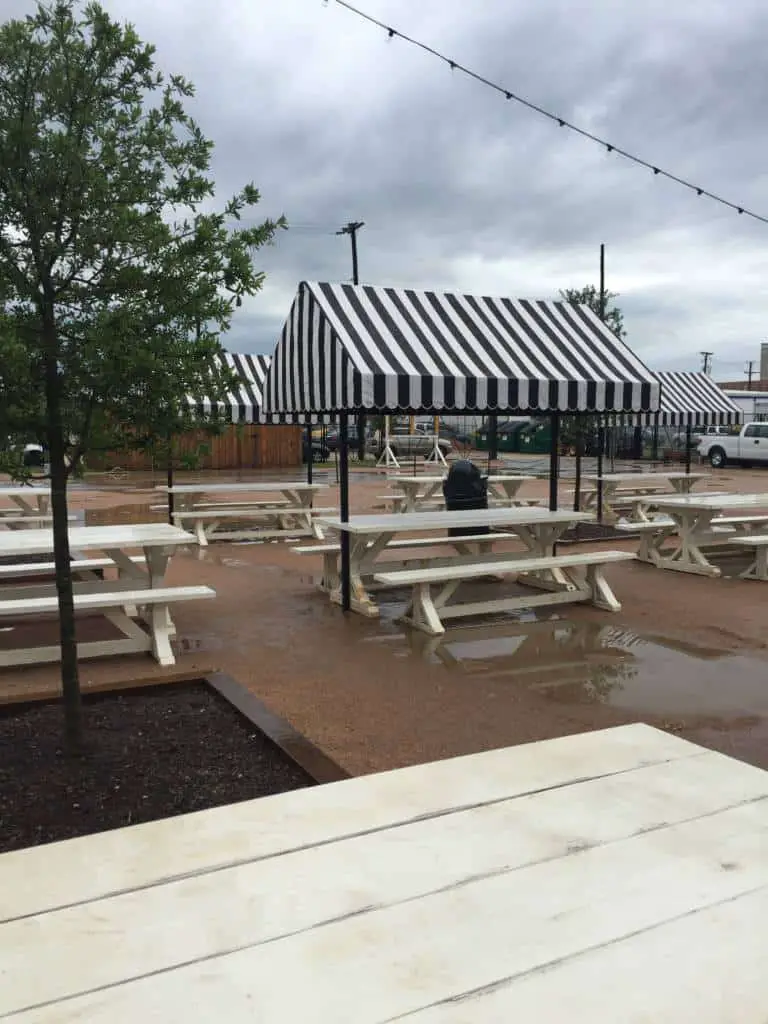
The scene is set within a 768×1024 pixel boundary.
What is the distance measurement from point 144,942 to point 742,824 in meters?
1.38

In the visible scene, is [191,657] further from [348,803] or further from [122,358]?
[348,803]

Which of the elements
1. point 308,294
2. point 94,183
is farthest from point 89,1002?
point 308,294

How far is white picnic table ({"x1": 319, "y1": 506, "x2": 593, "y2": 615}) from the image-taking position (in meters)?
7.19

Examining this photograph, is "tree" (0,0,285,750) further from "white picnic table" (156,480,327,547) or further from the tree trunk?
"white picnic table" (156,480,327,547)

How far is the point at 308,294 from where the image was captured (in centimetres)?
707

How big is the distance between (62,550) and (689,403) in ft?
51.3

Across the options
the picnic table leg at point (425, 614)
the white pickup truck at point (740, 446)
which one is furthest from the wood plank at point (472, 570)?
the white pickup truck at point (740, 446)

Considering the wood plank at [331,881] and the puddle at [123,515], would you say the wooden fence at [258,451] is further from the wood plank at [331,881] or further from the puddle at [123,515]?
the wood plank at [331,881]

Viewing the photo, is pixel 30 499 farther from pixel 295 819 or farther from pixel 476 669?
pixel 295 819

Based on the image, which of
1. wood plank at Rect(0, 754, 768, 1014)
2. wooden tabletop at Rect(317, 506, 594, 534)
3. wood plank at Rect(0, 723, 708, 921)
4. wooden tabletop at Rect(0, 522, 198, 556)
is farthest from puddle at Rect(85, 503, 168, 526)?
wood plank at Rect(0, 754, 768, 1014)

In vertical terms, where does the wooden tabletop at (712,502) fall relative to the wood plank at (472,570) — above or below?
above

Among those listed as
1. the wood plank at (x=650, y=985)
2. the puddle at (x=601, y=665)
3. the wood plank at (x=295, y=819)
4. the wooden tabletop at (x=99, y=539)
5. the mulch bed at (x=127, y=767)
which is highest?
the wooden tabletop at (x=99, y=539)

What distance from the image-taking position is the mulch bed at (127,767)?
3203 mm

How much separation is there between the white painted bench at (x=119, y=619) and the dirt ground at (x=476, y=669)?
94 mm
